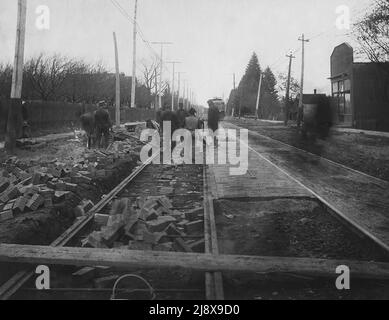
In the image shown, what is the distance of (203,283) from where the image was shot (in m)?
4.40

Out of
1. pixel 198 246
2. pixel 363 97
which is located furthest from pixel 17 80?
pixel 363 97

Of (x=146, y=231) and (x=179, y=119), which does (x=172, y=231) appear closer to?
(x=146, y=231)

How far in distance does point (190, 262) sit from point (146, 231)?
1116 mm

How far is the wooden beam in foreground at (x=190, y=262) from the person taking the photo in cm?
441

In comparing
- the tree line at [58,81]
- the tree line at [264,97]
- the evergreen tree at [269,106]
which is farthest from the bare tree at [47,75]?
the evergreen tree at [269,106]

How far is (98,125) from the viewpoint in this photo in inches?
664

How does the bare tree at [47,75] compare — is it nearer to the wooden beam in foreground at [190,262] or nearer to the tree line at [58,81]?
the tree line at [58,81]

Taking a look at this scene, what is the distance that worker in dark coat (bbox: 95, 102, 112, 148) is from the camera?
54.3 ft

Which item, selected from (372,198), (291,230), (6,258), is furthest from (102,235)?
(372,198)

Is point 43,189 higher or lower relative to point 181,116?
lower

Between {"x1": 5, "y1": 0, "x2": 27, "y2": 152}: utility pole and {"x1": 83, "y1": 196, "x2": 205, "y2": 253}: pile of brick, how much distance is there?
33.9 ft
